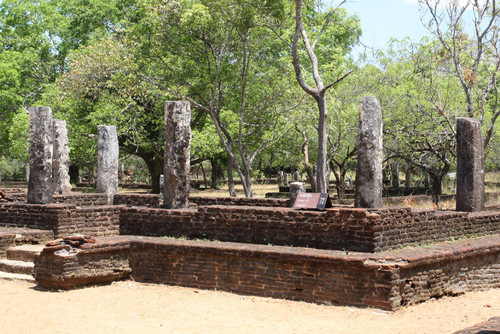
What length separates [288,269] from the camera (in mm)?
8359

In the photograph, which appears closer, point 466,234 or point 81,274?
point 81,274

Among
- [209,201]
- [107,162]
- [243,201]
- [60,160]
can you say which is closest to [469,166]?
[243,201]

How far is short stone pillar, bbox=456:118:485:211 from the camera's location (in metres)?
12.1

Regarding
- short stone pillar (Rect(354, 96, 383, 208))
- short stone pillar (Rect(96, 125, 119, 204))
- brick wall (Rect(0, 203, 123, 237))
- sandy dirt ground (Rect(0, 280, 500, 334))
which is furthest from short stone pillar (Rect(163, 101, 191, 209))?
short stone pillar (Rect(96, 125, 119, 204))

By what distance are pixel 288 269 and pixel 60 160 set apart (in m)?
11.2

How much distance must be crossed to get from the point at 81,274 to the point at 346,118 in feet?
47.8

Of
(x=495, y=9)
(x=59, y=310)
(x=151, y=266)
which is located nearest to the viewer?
(x=59, y=310)

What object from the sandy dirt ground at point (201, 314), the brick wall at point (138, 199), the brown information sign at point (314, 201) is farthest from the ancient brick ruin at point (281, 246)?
the brick wall at point (138, 199)

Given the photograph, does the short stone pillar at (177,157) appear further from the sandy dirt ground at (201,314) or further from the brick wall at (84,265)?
the sandy dirt ground at (201,314)

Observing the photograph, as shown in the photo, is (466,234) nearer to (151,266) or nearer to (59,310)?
(151,266)

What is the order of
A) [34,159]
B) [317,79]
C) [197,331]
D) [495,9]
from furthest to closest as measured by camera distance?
[495,9] → [317,79] → [34,159] → [197,331]

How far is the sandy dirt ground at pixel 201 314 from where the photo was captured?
7.05m

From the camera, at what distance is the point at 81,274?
29.6 feet

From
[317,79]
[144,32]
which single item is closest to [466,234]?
[317,79]
